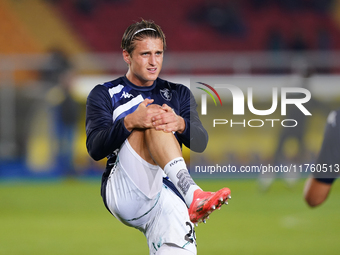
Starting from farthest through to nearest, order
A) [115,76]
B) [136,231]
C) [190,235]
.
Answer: [115,76], [136,231], [190,235]

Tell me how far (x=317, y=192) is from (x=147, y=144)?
1092 mm

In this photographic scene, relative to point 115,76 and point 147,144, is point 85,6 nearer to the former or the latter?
point 115,76

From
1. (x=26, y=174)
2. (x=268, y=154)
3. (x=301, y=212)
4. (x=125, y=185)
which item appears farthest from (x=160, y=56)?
(x=26, y=174)

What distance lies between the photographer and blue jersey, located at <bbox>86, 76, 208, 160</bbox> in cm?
325

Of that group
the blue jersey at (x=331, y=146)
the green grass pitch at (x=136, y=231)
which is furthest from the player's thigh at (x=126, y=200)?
the green grass pitch at (x=136, y=231)

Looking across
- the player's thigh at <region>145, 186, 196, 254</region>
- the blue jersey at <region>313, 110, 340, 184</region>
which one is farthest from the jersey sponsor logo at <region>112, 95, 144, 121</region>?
the blue jersey at <region>313, 110, 340, 184</region>

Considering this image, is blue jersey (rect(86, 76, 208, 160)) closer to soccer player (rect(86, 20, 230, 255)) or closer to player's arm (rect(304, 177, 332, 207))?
soccer player (rect(86, 20, 230, 255))

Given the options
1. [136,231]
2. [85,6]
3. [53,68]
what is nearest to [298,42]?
[85,6]

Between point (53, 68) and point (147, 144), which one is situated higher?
point (53, 68)

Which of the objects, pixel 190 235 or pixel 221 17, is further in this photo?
pixel 221 17

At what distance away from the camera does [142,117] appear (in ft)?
10.4

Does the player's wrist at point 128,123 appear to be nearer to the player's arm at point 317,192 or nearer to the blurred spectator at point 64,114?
the player's arm at point 317,192

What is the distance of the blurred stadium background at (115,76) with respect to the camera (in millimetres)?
6434

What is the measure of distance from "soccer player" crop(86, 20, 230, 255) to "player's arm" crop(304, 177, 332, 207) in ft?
2.34
